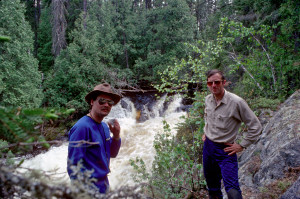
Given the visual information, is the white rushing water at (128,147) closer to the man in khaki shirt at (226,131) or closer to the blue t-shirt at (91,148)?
the man in khaki shirt at (226,131)

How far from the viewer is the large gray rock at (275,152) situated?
3537 mm

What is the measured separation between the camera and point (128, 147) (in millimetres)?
9875

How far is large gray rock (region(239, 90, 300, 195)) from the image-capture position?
11.6 feet

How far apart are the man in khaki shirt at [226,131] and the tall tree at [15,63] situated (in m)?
10.2

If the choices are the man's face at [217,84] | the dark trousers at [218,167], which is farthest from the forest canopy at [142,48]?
the dark trousers at [218,167]

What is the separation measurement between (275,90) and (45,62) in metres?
22.0

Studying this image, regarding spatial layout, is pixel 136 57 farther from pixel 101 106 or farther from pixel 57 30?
pixel 101 106

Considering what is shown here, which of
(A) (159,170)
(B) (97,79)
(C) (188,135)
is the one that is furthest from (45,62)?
(A) (159,170)

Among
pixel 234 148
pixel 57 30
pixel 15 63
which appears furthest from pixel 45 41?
pixel 234 148

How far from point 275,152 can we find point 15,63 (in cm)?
1202

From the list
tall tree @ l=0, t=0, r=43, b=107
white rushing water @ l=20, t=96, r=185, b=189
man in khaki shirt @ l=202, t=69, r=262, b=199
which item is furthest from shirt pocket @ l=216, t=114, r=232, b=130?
tall tree @ l=0, t=0, r=43, b=107

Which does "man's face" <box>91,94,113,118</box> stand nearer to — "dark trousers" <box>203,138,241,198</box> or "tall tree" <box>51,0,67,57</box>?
"dark trousers" <box>203,138,241,198</box>

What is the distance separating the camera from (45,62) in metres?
22.1

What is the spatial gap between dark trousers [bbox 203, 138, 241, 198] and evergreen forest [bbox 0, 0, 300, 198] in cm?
100
